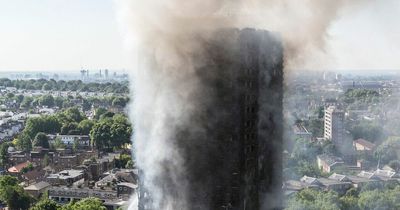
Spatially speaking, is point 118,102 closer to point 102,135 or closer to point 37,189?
point 102,135

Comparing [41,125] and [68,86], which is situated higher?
[68,86]

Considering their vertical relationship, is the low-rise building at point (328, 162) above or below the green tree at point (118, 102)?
below

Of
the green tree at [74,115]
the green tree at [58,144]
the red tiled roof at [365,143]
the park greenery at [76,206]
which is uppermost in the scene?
the green tree at [74,115]

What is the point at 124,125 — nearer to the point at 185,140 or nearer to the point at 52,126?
the point at 52,126

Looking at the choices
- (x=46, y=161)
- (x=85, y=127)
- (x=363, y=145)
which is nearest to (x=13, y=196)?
(x=46, y=161)

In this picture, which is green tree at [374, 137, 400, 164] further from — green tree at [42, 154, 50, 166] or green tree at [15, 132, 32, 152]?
green tree at [15, 132, 32, 152]

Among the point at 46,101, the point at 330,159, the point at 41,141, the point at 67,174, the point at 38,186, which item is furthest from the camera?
the point at 46,101

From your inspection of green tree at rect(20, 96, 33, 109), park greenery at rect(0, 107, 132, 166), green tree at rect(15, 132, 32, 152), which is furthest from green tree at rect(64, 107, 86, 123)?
green tree at rect(20, 96, 33, 109)

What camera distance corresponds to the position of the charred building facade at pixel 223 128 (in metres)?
9.59

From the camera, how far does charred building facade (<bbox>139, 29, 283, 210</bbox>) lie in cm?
959

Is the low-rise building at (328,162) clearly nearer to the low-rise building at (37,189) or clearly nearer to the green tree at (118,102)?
the low-rise building at (37,189)

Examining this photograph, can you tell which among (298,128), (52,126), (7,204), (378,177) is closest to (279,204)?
(7,204)

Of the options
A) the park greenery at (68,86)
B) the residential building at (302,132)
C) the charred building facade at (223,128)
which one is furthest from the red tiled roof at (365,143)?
the park greenery at (68,86)

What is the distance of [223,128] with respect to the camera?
9.61 metres
